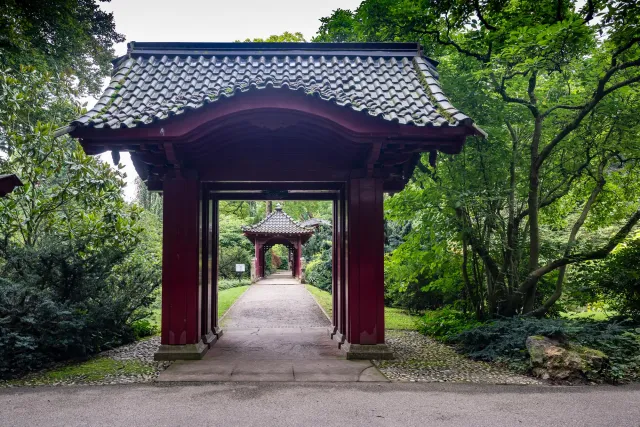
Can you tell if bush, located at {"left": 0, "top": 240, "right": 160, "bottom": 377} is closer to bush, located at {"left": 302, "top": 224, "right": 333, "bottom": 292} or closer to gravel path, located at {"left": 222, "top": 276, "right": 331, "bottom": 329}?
gravel path, located at {"left": 222, "top": 276, "right": 331, "bottom": 329}

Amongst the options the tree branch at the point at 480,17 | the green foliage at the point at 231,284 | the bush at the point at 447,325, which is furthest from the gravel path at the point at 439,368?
the green foliage at the point at 231,284

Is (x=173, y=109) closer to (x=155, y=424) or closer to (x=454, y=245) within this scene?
(x=155, y=424)

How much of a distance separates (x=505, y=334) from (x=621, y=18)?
4660mm

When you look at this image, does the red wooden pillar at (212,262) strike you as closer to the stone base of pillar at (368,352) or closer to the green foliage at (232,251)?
the stone base of pillar at (368,352)

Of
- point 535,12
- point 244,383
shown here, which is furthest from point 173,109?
point 535,12

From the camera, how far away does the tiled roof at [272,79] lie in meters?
5.28

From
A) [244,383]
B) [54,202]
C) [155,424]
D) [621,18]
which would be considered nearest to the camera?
[155,424]

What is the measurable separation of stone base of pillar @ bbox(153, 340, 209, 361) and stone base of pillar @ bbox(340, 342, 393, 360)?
2.06 m

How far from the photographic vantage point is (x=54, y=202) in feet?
Result: 26.1

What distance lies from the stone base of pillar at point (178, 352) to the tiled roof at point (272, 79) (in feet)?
9.65

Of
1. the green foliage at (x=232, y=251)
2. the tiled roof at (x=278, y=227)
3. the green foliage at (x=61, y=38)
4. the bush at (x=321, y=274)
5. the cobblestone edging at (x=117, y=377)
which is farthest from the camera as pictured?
the green foliage at (x=232, y=251)

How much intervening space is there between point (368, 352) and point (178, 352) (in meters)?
2.54

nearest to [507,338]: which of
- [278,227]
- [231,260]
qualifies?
[278,227]

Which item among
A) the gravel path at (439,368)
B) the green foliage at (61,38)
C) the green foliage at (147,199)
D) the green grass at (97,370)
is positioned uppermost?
the green foliage at (61,38)
